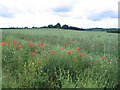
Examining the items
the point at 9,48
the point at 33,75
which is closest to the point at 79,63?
the point at 33,75

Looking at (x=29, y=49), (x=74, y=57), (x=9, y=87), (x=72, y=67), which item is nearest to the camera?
(x=9, y=87)

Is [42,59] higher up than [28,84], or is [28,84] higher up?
[42,59]

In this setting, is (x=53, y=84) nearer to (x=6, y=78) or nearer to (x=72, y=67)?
(x=72, y=67)

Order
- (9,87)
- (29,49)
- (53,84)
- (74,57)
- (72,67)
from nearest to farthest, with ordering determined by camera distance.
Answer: (9,87) < (53,84) < (72,67) < (74,57) < (29,49)

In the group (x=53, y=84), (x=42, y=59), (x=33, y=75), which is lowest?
(x=53, y=84)

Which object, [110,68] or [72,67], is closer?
[110,68]

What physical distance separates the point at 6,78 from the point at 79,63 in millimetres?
2134

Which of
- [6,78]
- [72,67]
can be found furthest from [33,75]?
[72,67]

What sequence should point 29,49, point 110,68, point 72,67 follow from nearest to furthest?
1. point 110,68
2. point 72,67
3. point 29,49

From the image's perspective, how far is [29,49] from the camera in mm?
5477

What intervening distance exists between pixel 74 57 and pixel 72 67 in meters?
0.49

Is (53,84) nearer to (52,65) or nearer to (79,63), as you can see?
(52,65)

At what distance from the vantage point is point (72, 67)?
403 centimetres

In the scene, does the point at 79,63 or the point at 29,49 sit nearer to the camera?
the point at 79,63
